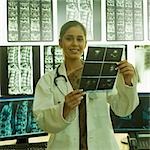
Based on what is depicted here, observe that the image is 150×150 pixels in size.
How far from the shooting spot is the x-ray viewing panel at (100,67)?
1.17m

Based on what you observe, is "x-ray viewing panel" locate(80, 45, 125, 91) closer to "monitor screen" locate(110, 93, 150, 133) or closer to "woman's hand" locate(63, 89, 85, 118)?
"woman's hand" locate(63, 89, 85, 118)

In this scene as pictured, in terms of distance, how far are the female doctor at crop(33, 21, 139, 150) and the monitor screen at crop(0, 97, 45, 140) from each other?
468 mm

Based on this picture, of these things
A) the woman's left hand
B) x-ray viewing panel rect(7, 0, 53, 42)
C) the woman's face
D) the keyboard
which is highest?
x-ray viewing panel rect(7, 0, 53, 42)

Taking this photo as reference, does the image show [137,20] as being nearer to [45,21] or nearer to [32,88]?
[45,21]

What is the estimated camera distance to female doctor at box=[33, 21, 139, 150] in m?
1.23

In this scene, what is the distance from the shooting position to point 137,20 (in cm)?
221

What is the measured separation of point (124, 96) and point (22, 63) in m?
0.94

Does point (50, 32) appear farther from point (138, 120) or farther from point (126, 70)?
point (126, 70)

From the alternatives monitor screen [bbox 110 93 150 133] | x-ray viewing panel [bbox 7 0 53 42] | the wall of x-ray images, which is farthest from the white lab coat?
x-ray viewing panel [bbox 7 0 53 42]

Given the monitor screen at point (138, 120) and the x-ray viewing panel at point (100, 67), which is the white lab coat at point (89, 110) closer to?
the x-ray viewing panel at point (100, 67)

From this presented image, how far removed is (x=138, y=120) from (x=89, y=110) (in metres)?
0.58

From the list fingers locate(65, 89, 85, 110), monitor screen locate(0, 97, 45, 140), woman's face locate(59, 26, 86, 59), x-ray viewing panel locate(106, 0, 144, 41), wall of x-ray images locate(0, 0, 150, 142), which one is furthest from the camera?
x-ray viewing panel locate(106, 0, 144, 41)

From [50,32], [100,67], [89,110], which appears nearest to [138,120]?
[89,110]

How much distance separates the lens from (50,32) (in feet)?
6.85
